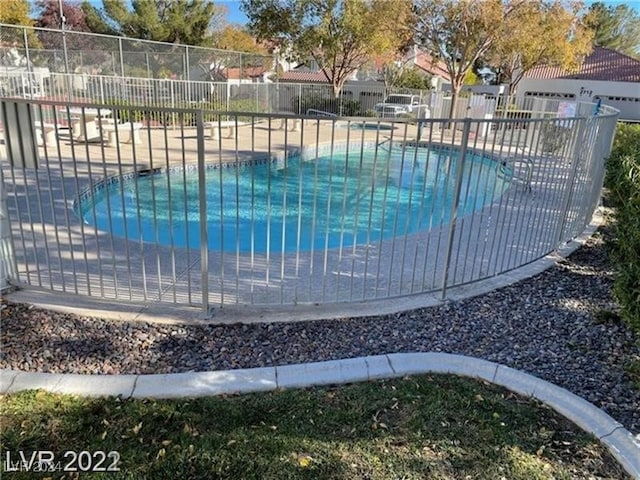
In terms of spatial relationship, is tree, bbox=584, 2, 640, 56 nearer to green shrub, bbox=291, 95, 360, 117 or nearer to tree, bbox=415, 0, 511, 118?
green shrub, bbox=291, 95, 360, 117

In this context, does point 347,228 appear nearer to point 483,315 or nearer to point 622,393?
point 483,315

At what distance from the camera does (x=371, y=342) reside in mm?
3369

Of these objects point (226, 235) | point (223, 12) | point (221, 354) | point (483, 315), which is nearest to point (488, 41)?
point (226, 235)

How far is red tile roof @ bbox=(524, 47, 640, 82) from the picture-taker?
33.3 metres

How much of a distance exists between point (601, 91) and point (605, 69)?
261cm

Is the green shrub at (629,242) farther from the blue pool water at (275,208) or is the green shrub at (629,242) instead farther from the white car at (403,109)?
the white car at (403,109)

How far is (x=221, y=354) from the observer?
3.15m

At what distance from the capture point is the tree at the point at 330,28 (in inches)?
797

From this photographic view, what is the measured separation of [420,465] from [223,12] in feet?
137

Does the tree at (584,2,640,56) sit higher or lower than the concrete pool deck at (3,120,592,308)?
higher

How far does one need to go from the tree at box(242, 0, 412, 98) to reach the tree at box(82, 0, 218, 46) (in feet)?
41.7

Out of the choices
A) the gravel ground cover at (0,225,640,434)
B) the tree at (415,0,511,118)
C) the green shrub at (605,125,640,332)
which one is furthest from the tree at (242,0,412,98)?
the gravel ground cover at (0,225,640,434)

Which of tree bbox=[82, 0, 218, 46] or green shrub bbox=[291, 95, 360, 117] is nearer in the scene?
green shrub bbox=[291, 95, 360, 117]

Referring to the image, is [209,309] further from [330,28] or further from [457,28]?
[330,28]
